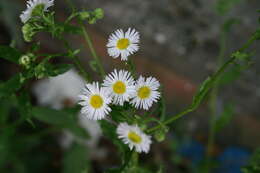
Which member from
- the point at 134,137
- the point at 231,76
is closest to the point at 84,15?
the point at 134,137

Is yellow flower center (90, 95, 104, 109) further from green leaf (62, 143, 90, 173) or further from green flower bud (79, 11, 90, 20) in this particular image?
green leaf (62, 143, 90, 173)

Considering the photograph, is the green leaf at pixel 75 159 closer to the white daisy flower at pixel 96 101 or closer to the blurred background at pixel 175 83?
the blurred background at pixel 175 83

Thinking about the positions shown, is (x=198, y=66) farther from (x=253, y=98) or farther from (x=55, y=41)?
(x=55, y=41)

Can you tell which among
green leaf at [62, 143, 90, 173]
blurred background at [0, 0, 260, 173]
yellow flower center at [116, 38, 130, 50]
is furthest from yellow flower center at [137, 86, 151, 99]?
green leaf at [62, 143, 90, 173]

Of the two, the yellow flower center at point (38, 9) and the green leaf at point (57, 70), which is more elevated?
the yellow flower center at point (38, 9)

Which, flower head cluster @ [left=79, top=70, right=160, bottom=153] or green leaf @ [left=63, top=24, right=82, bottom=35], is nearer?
flower head cluster @ [left=79, top=70, right=160, bottom=153]

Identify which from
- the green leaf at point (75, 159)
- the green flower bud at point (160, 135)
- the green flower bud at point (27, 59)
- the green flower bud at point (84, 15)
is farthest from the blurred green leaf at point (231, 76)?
the green leaf at point (75, 159)

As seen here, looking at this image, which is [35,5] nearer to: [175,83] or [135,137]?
[135,137]

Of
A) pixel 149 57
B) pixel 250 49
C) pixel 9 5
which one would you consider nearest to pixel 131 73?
pixel 250 49
